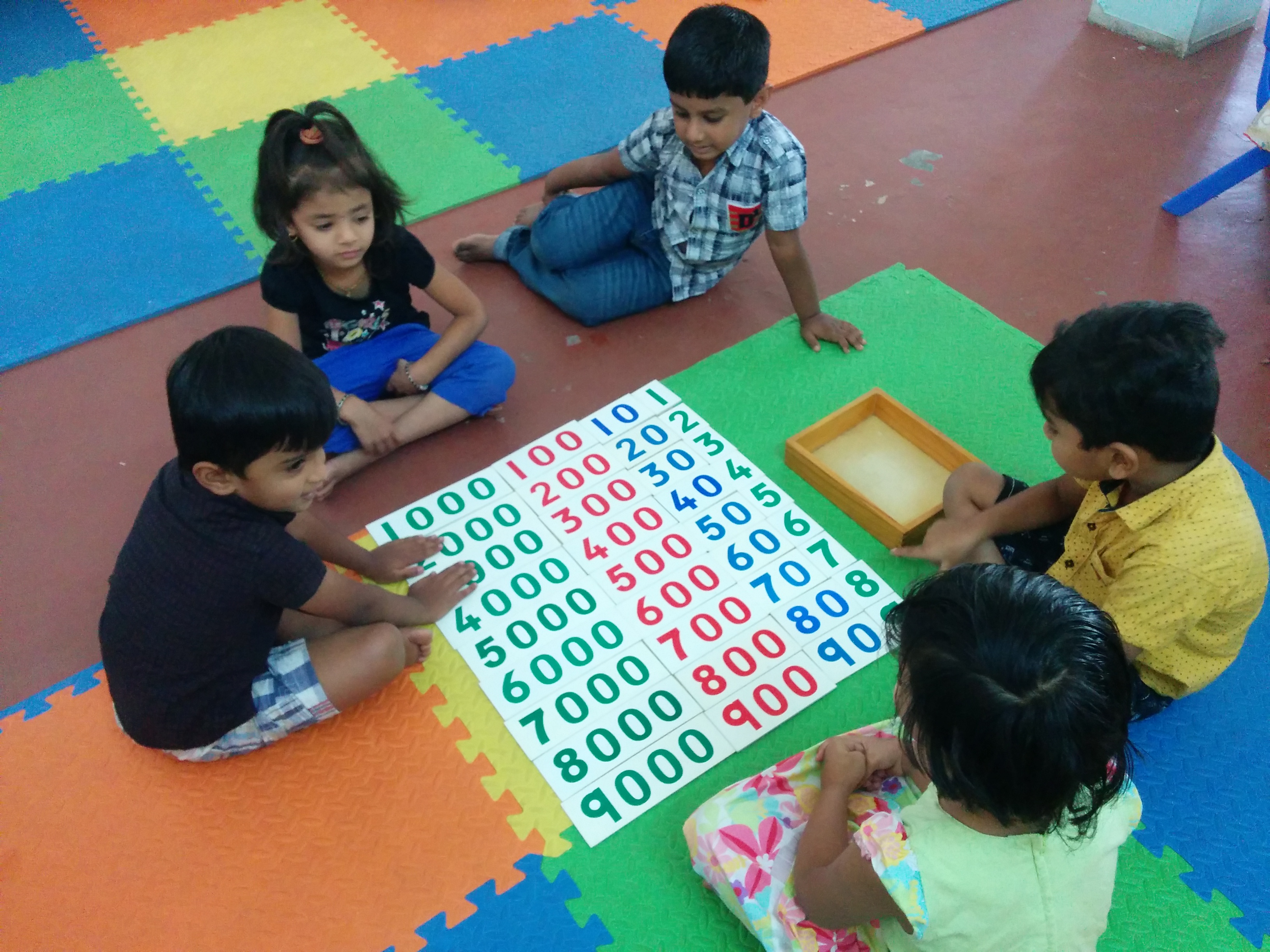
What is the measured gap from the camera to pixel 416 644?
1.55 m

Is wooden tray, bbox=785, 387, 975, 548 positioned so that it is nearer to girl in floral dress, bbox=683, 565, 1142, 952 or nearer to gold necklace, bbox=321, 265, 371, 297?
girl in floral dress, bbox=683, 565, 1142, 952

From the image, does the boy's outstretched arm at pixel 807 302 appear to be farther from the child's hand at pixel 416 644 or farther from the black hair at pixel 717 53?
the child's hand at pixel 416 644

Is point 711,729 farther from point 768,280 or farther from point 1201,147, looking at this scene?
point 1201,147

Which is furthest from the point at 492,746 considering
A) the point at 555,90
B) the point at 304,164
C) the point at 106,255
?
the point at 555,90

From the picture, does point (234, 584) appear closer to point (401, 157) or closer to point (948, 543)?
point (948, 543)

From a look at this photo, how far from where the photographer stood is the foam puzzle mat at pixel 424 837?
51.6 inches

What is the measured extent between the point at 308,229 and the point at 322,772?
927 mm

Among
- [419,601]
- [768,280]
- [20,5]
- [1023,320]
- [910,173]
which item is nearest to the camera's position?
[419,601]

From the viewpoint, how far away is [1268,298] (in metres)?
2.19

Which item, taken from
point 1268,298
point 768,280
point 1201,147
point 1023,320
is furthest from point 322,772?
point 1201,147

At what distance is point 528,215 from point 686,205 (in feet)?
1.58

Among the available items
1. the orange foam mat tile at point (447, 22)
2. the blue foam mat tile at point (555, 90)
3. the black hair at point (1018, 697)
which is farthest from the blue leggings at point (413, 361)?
the orange foam mat tile at point (447, 22)

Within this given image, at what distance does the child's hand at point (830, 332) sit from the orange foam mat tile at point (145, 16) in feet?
7.89

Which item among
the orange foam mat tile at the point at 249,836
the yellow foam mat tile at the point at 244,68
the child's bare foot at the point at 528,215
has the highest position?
the yellow foam mat tile at the point at 244,68
